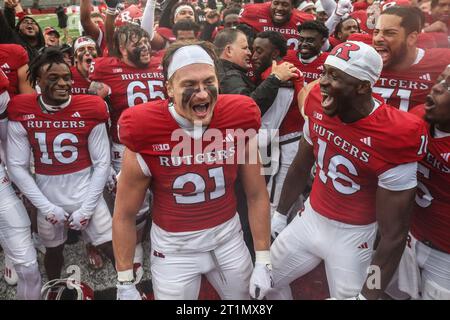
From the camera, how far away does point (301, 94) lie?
3355mm

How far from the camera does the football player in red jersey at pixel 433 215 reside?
7.19 feet

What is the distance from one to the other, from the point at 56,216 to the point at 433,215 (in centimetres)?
258

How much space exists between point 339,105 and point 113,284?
2566mm

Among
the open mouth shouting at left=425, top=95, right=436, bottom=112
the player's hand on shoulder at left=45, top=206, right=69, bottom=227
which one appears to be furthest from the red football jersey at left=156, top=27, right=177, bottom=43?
the open mouth shouting at left=425, top=95, right=436, bottom=112

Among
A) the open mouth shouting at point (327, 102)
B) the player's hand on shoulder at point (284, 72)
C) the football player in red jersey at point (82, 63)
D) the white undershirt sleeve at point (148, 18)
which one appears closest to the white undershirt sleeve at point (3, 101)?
the football player in red jersey at point (82, 63)

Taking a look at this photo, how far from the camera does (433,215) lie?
7.81 feet

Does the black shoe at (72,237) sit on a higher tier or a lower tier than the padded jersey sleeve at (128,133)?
lower

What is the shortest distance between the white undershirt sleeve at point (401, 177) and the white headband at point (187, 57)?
1.10 meters

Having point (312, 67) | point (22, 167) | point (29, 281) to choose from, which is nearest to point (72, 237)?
point (29, 281)

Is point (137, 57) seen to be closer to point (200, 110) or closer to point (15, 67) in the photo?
point (15, 67)

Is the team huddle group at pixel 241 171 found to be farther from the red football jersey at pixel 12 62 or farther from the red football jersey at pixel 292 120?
the red football jersey at pixel 292 120

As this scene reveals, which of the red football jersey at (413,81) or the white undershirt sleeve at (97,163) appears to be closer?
the red football jersey at (413,81)

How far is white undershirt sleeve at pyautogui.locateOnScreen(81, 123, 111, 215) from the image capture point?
324cm
